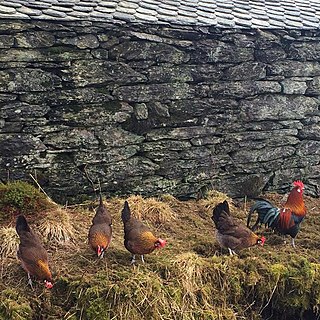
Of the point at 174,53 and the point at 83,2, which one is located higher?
the point at 83,2

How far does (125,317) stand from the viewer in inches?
170

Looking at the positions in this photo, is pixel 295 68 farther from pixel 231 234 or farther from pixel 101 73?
pixel 231 234

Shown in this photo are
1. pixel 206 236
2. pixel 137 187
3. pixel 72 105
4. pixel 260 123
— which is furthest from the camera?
pixel 260 123

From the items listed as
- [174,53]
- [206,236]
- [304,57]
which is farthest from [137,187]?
[304,57]

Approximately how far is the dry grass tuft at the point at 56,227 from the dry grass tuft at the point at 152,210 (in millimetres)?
933

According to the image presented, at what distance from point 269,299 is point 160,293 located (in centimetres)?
119

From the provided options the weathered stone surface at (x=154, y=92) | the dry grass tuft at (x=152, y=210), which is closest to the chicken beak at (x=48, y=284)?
the dry grass tuft at (x=152, y=210)

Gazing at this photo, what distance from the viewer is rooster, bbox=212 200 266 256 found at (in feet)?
17.0

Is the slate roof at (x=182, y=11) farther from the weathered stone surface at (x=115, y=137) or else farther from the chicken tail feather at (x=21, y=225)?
the chicken tail feather at (x=21, y=225)

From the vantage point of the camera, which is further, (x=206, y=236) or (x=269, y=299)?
(x=206, y=236)

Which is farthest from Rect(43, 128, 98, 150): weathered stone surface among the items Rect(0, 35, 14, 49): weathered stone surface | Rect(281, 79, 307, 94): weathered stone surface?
Rect(281, 79, 307, 94): weathered stone surface

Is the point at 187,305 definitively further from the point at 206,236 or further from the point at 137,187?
the point at 137,187

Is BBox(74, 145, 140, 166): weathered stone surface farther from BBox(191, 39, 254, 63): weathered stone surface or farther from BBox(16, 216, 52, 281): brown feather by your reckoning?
BBox(16, 216, 52, 281): brown feather

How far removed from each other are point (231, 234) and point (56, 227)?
1919 mm
